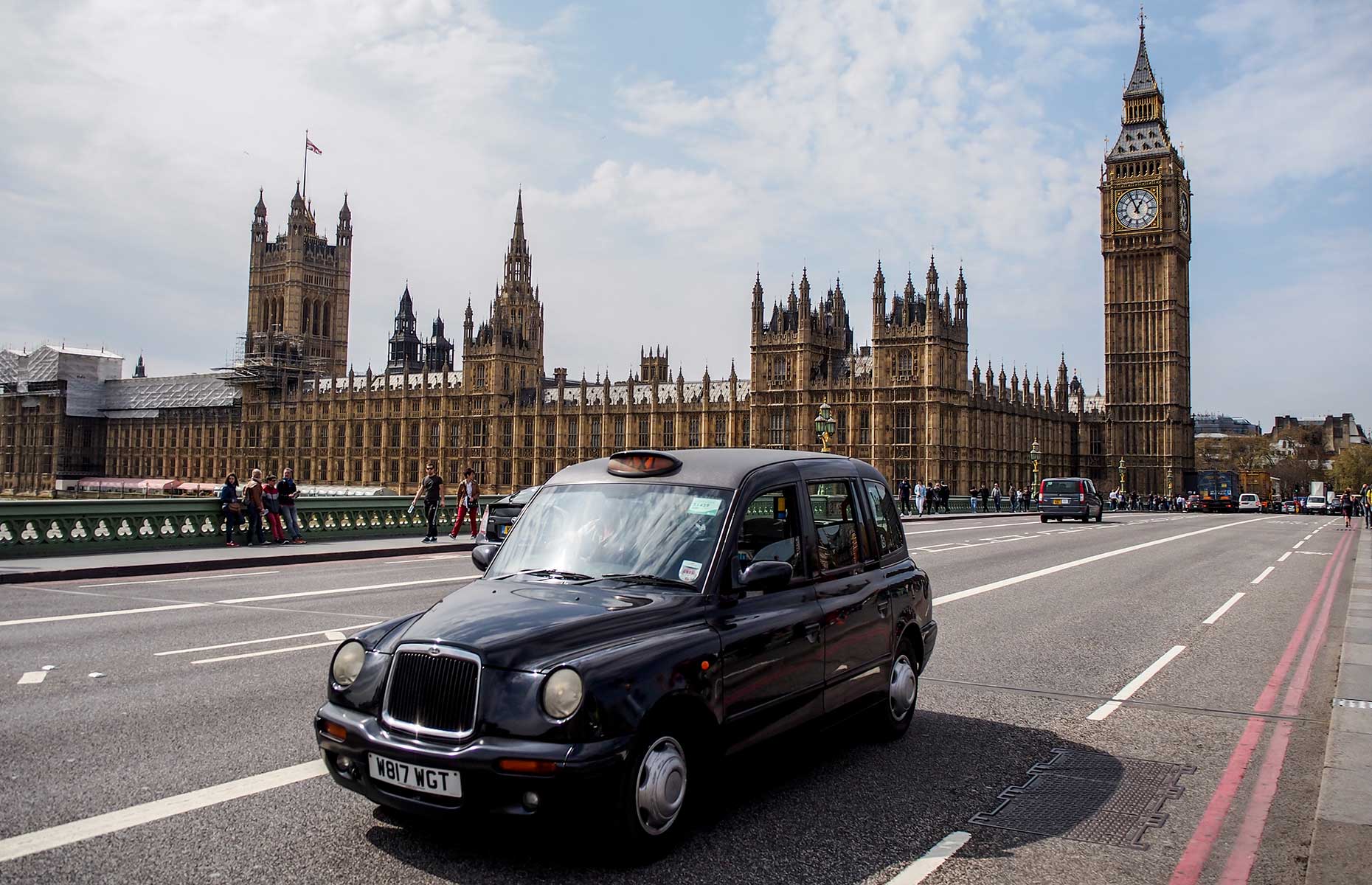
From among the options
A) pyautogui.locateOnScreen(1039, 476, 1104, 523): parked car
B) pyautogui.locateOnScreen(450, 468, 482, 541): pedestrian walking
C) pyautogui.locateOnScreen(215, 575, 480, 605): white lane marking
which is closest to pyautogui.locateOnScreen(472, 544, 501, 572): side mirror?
pyautogui.locateOnScreen(215, 575, 480, 605): white lane marking

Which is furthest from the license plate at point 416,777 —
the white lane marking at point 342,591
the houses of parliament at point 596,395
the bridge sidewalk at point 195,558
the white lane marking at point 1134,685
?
the houses of parliament at point 596,395

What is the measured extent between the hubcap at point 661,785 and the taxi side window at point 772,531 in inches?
44.1

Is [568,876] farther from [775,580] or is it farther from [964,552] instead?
[964,552]

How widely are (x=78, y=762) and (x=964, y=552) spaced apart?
1979cm

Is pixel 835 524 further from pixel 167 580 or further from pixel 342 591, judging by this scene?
pixel 167 580

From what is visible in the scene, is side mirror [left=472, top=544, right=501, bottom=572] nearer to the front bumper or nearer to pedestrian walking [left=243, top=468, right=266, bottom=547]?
the front bumper

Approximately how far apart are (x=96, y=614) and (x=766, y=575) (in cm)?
993

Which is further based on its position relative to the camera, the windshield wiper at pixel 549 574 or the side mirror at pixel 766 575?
the windshield wiper at pixel 549 574

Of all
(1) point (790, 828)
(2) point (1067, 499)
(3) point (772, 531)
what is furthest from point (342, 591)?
(2) point (1067, 499)

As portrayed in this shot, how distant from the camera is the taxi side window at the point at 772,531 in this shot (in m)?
5.44

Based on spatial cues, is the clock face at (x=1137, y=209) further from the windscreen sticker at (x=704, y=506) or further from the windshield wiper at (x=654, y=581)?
the windshield wiper at (x=654, y=581)

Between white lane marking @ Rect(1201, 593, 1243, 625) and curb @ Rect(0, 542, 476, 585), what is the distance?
15382 mm

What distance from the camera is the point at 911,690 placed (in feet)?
22.4

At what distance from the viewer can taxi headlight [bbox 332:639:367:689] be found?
4711 millimetres
